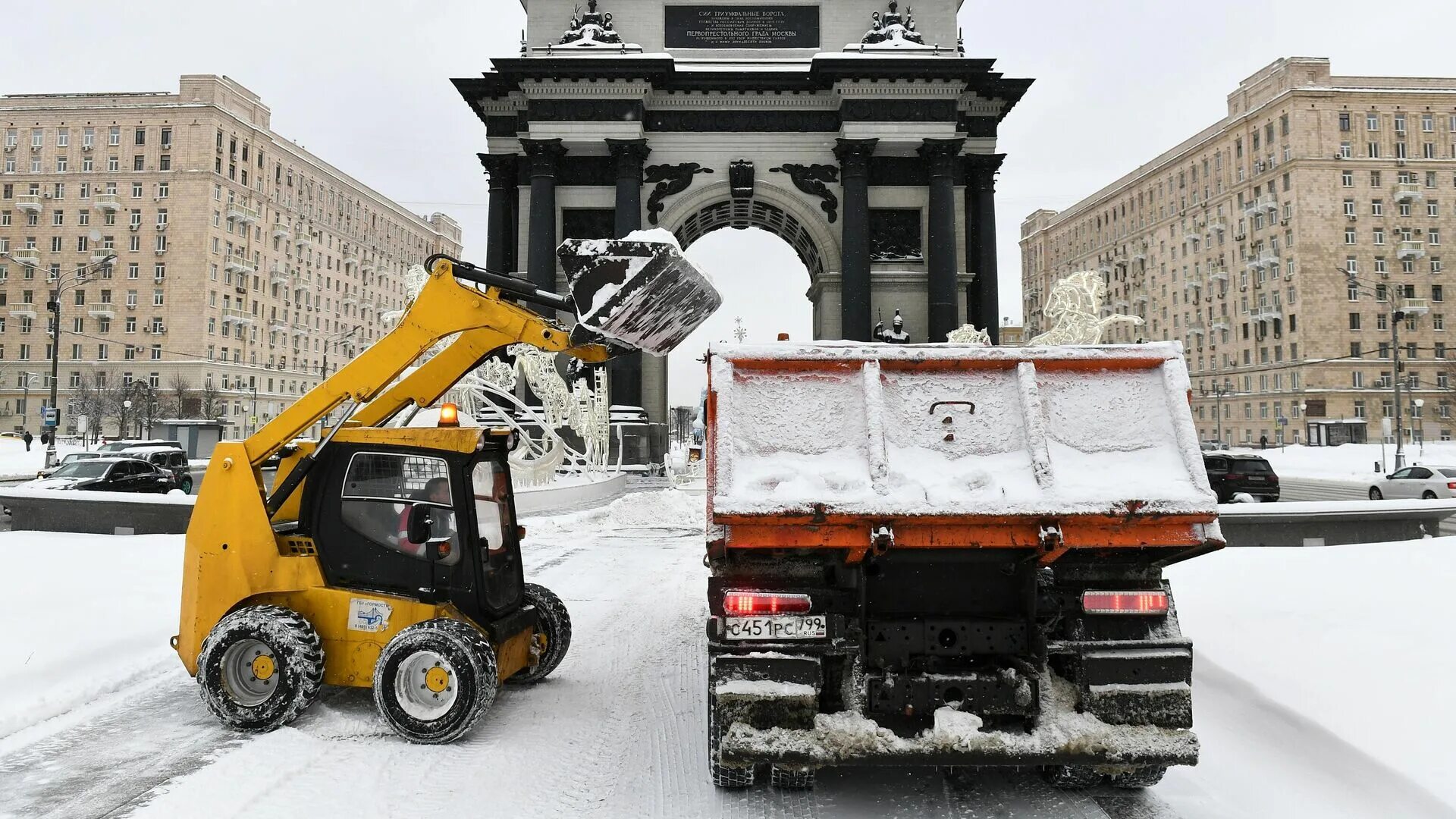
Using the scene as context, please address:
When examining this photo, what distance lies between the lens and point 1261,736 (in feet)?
16.2

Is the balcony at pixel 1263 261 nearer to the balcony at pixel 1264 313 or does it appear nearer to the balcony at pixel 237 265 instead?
the balcony at pixel 1264 313

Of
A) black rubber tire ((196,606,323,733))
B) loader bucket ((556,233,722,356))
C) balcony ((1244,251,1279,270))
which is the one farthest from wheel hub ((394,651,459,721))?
balcony ((1244,251,1279,270))

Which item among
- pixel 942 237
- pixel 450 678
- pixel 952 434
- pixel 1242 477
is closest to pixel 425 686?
pixel 450 678

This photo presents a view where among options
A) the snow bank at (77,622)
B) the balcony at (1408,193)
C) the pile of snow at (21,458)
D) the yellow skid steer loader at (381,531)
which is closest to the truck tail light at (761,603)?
the yellow skid steer loader at (381,531)

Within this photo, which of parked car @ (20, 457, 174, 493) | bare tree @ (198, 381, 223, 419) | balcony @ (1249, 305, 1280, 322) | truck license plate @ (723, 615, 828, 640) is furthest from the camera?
balcony @ (1249, 305, 1280, 322)

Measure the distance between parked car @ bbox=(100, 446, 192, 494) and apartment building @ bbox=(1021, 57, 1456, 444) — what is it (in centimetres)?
6900

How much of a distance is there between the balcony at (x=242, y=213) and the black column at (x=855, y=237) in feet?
216

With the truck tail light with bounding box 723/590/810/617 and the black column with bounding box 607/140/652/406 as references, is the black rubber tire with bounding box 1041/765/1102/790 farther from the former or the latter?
the black column with bounding box 607/140/652/406

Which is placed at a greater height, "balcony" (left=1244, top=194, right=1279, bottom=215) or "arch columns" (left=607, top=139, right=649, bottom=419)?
"balcony" (left=1244, top=194, right=1279, bottom=215)

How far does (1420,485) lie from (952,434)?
27.0 metres

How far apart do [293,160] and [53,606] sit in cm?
9229

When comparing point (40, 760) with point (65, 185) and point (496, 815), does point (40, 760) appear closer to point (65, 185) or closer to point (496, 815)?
point (496, 815)

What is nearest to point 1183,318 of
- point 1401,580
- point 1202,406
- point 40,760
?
point 1202,406

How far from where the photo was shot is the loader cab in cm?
527
